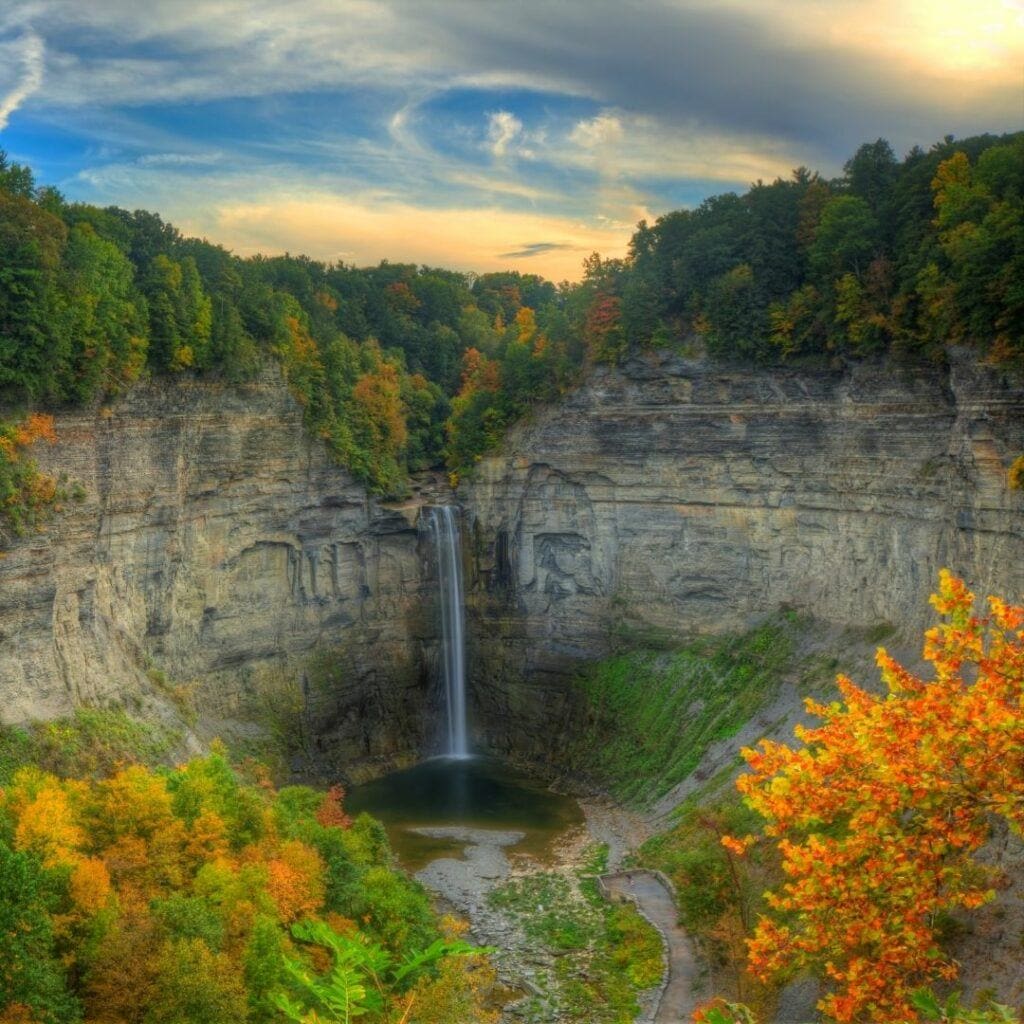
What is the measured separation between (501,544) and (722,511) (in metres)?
12.0

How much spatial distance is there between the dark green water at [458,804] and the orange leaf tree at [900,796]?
30.2 m

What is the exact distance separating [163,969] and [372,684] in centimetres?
3438

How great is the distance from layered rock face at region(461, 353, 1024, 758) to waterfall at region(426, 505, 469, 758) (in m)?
0.84

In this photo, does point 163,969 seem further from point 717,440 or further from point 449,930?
point 717,440

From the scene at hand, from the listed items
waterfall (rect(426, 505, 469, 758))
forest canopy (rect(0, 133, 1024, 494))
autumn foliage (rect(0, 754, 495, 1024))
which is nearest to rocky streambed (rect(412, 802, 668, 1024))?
autumn foliage (rect(0, 754, 495, 1024))

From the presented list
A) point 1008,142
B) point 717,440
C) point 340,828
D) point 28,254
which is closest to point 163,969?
point 340,828

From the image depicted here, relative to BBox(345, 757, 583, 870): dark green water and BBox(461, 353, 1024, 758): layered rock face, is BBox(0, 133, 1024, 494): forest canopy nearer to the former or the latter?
BBox(461, 353, 1024, 758): layered rock face

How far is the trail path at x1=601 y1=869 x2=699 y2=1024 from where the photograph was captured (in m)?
30.6

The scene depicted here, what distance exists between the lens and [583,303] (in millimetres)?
57500

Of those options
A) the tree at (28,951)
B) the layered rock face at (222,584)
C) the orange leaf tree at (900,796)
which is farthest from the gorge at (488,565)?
the orange leaf tree at (900,796)

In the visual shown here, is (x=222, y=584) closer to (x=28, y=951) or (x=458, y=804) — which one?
(x=458, y=804)

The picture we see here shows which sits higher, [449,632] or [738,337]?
[738,337]

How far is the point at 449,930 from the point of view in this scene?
111ft

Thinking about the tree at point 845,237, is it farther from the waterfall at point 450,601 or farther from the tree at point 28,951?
the tree at point 28,951
